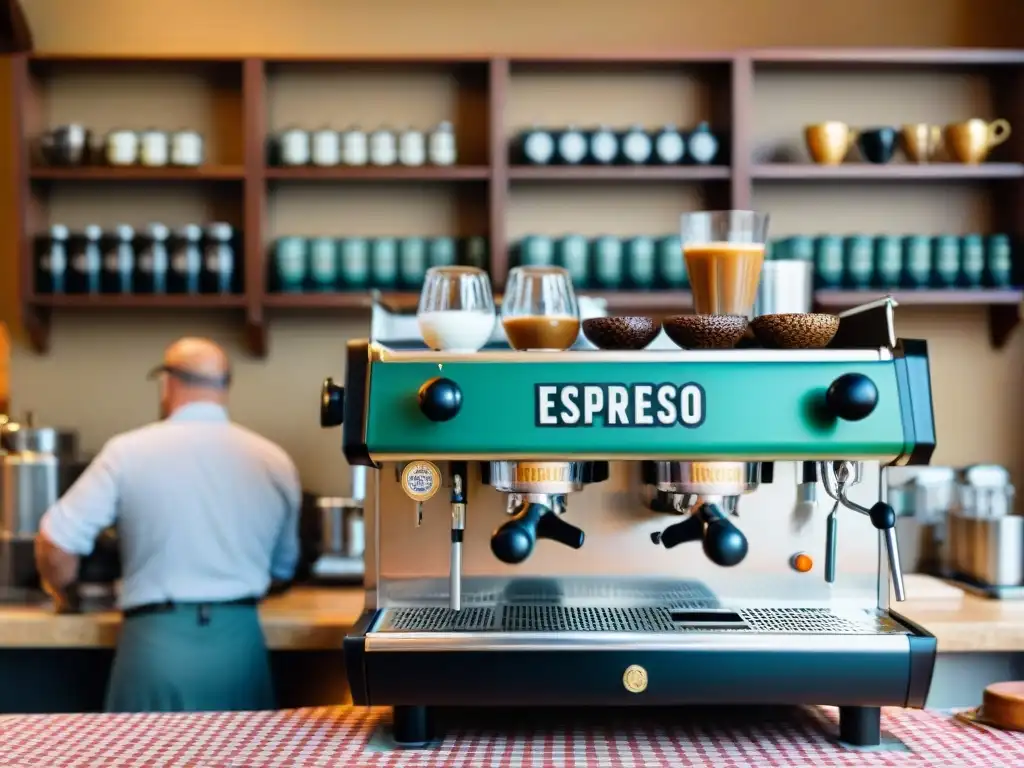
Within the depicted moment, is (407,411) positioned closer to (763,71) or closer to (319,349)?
(319,349)

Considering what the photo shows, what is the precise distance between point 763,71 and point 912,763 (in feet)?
7.51

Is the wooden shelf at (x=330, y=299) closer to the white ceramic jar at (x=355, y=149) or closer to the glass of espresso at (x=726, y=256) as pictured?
the white ceramic jar at (x=355, y=149)

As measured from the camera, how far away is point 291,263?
9.58 feet

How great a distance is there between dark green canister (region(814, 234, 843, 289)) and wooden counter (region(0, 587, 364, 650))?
1.46 metres

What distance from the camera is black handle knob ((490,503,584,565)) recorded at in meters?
1.27

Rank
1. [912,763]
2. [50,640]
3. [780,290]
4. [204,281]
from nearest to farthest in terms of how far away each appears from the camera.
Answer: [912,763], [780,290], [50,640], [204,281]

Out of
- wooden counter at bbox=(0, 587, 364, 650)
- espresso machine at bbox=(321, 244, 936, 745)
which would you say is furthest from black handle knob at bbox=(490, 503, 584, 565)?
wooden counter at bbox=(0, 587, 364, 650)

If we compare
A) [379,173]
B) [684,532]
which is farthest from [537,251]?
[684,532]

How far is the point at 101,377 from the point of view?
320cm

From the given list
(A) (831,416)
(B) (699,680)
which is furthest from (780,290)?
(B) (699,680)

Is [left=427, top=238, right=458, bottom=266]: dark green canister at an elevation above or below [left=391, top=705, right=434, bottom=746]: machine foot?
above

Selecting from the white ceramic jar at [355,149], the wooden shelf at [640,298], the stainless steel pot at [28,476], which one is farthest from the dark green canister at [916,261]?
the stainless steel pot at [28,476]

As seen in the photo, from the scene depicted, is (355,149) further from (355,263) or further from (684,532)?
(684,532)

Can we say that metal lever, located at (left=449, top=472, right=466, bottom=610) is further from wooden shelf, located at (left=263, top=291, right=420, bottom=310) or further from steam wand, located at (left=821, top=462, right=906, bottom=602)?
wooden shelf, located at (left=263, top=291, right=420, bottom=310)
